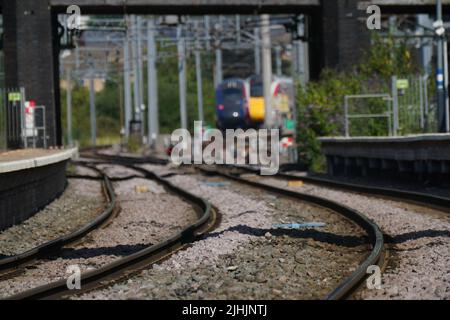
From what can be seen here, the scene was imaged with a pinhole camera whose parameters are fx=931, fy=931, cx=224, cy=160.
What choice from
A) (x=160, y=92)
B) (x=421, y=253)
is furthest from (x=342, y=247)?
(x=160, y=92)

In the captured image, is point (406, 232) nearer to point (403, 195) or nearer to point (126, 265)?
point (126, 265)

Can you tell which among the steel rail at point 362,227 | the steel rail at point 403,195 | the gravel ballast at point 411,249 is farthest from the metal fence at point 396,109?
the gravel ballast at point 411,249

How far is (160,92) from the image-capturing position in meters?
88.5

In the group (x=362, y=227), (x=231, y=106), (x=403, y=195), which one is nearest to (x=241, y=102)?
(x=231, y=106)

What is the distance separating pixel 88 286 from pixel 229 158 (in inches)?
1316

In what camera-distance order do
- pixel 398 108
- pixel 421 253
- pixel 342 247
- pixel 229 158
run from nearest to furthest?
1. pixel 421 253
2. pixel 342 247
3. pixel 398 108
4. pixel 229 158

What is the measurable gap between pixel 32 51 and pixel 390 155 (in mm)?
12399

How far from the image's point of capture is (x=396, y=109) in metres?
26.1

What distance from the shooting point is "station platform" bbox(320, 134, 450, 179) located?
1919 cm

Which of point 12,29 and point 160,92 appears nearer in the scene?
point 12,29

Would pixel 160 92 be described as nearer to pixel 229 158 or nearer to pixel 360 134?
pixel 229 158

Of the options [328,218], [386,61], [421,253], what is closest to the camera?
[421,253]

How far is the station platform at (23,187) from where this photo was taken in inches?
563

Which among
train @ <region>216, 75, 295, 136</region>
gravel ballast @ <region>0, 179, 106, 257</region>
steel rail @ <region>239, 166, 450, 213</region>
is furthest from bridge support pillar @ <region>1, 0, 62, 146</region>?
train @ <region>216, 75, 295, 136</region>
